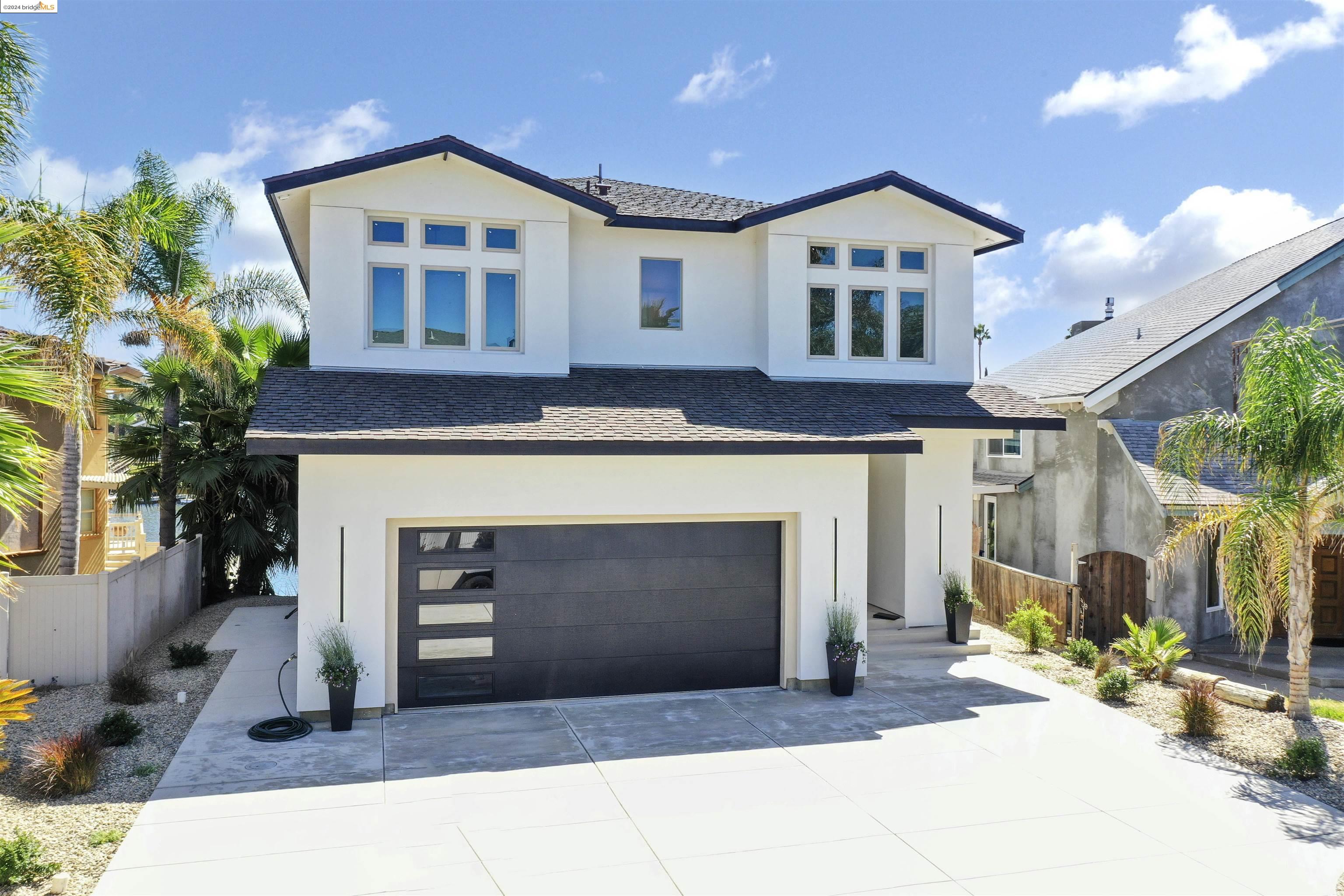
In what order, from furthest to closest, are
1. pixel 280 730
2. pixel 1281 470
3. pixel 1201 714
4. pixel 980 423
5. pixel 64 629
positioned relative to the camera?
pixel 980 423 < pixel 64 629 < pixel 1281 470 < pixel 1201 714 < pixel 280 730

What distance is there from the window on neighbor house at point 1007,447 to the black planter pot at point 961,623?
24.7 feet

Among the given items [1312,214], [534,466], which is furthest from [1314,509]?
[1312,214]

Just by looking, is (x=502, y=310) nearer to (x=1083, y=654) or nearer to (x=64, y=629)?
(x=64, y=629)

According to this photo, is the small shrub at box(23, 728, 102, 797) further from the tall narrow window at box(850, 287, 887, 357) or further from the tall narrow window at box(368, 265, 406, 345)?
the tall narrow window at box(850, 287, 887, 357)

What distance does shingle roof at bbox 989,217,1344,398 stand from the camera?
18.0m

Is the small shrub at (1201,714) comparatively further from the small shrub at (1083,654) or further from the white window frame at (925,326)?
the white window frame at (925,326)

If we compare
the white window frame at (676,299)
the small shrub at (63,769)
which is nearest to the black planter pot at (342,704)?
the small shrub at (63,769)

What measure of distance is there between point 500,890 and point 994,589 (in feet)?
43.3

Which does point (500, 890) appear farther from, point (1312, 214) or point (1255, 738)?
point (1312, 214)

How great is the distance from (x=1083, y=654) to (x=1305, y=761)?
436cm

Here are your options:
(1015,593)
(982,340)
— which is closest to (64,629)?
(1015,593)

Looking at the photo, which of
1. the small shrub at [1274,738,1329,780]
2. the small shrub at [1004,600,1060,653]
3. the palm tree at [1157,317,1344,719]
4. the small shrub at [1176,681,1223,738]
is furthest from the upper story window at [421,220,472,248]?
the small shrub at [1274,738,1329,780]

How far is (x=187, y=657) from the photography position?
12648mm

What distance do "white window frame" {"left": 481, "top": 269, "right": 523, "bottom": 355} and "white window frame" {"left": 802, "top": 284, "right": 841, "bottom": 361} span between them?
459cm
